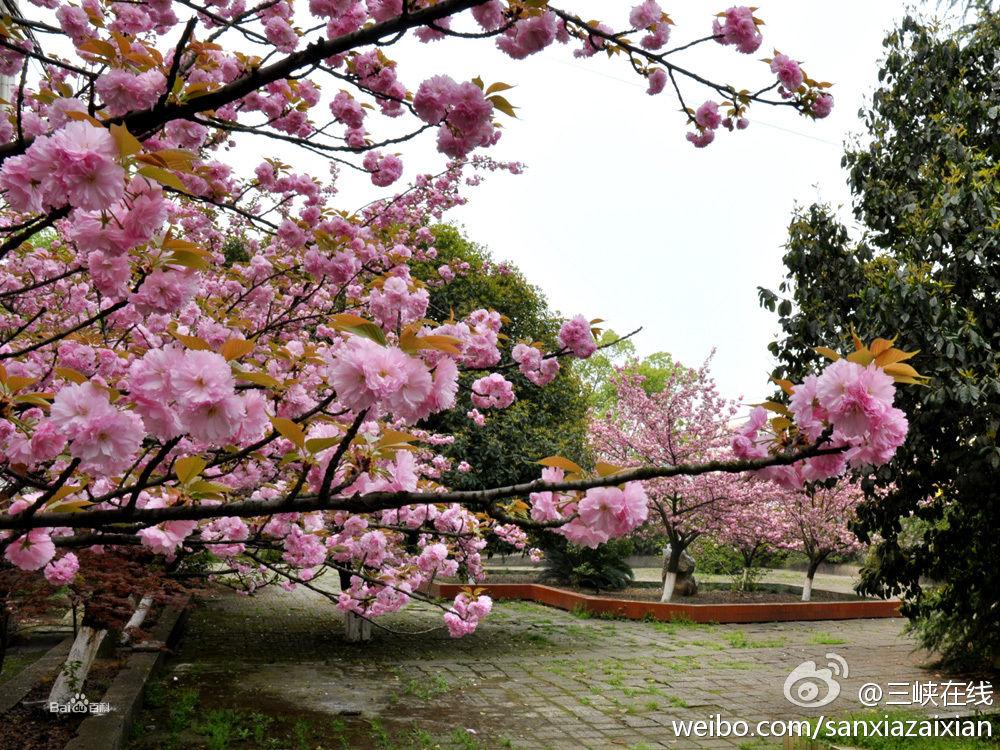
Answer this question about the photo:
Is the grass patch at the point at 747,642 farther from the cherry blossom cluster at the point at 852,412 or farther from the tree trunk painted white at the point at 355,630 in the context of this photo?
the cherry blossom cluster at the point at 852,412

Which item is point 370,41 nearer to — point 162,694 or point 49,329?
point 49,329

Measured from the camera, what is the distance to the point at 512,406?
1138 centimetres

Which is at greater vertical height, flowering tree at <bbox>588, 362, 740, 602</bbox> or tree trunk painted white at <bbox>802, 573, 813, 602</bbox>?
flowering tree at <bbox>588, 362, 740, 602</bbox>

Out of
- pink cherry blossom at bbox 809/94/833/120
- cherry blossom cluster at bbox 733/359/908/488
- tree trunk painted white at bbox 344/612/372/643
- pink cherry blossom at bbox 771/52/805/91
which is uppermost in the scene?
pink cherry blossom at bbox 771/52/805/91

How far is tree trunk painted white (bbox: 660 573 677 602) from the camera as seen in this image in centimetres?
1260

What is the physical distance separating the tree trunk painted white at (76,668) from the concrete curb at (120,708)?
0.22 metres

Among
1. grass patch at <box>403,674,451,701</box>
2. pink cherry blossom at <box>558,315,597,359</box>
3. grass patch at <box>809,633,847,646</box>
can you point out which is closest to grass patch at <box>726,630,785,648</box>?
grass patch at <box>809,633,847,646</box>

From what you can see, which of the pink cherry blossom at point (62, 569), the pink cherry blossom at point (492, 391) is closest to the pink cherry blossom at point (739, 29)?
the pink cherry blossom at point (492, 391)

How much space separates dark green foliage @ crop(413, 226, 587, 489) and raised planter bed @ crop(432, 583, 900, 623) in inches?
77.2

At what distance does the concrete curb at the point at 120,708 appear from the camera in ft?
13.4

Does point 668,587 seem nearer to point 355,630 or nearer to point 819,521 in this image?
point 819,521

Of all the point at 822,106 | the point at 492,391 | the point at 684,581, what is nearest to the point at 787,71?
the point at 822,106

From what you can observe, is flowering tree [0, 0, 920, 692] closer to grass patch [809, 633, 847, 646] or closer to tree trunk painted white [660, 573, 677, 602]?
grass patch [809, 633, 847, 646]

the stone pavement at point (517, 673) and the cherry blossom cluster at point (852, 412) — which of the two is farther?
the stone pavement at point (517, 673)
